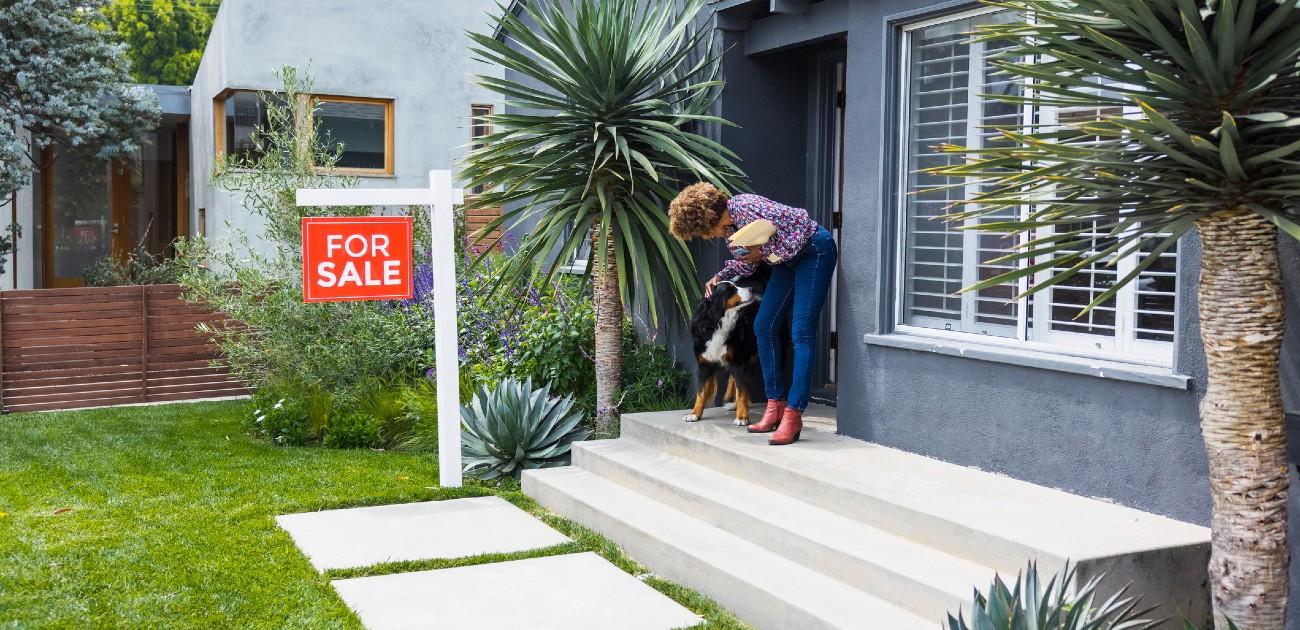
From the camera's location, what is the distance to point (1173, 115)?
3.38 m

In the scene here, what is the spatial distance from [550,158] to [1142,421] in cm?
389

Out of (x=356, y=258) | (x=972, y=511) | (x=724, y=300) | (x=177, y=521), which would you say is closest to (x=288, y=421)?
(x=356, y=258)

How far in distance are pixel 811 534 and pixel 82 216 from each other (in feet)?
56.4

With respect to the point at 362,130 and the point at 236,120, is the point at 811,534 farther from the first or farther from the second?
the point at 236,120

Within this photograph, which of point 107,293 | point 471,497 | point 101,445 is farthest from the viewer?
point 107,293

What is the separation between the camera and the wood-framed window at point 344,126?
527 inches

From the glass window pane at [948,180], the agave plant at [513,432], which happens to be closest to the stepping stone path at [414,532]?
the agave plant at [513,432]

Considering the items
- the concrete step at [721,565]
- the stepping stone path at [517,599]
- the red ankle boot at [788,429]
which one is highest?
the red ankle boot at [788,429]

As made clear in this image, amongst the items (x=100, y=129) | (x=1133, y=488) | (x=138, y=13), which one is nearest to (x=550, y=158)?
(x=1133, y=488)

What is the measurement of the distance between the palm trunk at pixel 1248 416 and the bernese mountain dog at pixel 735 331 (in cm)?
329

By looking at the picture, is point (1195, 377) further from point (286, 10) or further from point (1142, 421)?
point (286, 10)

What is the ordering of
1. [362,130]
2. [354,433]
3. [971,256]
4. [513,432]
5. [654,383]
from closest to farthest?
[971,256] → [513,432] → [654,383] → [354,433] → [362,130]

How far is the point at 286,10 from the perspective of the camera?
42.6ft

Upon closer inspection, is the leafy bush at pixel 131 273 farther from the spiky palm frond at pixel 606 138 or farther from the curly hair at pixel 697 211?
the curly hair at pixel 697 211
